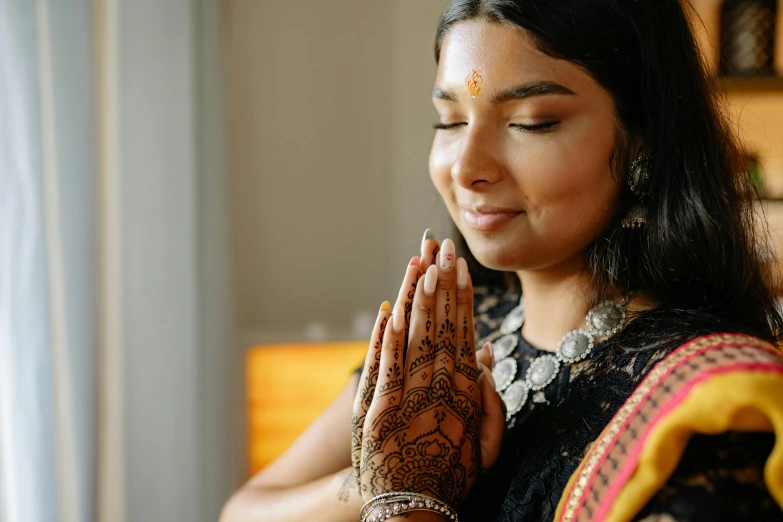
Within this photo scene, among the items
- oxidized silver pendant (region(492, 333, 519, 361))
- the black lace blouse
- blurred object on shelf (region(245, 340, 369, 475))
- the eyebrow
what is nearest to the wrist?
the black lace blouse

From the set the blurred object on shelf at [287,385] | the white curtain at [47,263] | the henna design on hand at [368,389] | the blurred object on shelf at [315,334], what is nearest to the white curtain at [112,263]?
the white curtain at [47,263]

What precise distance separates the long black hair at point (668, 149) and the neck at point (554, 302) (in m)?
0.09

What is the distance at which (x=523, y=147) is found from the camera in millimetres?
1046

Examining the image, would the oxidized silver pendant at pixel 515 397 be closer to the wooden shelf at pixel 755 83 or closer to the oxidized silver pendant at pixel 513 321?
the oxidized silver pendant at pixel 513 321

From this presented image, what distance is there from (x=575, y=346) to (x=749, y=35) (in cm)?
212

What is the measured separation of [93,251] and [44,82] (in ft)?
1.17

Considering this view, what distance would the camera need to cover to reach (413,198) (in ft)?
10.5

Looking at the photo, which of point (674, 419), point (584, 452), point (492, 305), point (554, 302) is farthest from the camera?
point (492, 305)

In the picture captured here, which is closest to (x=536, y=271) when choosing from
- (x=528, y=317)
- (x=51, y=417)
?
(x=528, y=317)

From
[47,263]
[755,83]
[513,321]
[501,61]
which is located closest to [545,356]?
[513,321]

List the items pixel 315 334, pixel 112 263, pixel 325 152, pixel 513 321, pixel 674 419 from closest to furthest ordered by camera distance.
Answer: pixel 674 419, pixel 513 321, pixel 112 263, pixel 315 334, pixel 325 152

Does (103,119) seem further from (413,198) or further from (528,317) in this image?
(413,198)

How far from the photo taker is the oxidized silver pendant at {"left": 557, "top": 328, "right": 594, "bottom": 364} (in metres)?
1.13

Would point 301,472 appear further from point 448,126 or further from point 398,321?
point 448,126
